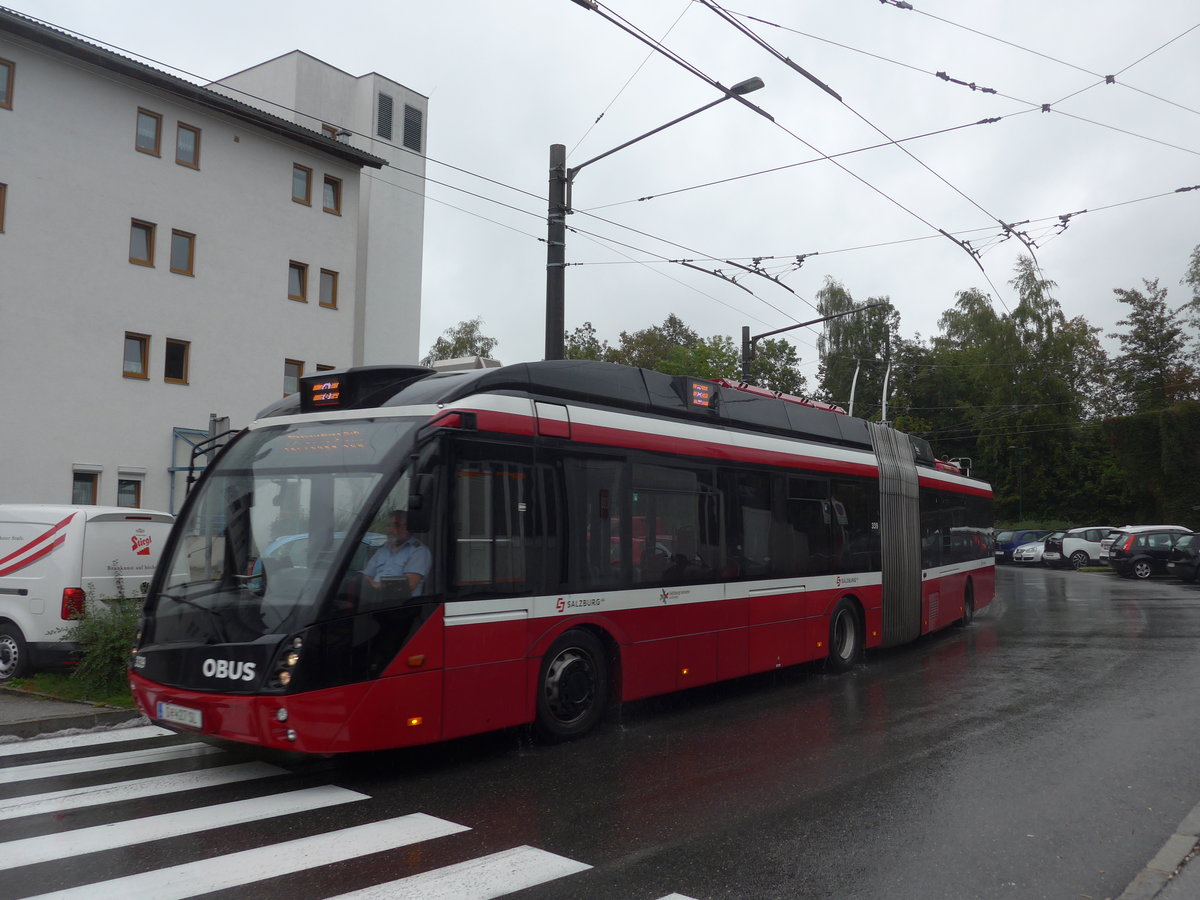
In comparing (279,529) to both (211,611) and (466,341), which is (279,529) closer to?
(211,611)

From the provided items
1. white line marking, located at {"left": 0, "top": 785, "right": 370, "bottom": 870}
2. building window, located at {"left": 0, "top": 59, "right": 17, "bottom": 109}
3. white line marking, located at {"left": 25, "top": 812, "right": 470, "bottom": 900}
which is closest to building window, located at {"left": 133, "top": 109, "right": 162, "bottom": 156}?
building window, located at {"left": 0, "top": 59, "right": 17, "bottom": 109}

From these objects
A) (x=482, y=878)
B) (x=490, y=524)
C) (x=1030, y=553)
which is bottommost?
(x=482, y=878)

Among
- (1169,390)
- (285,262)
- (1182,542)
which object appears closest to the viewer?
(285,262)

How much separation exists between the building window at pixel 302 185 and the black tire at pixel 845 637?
21.0 m

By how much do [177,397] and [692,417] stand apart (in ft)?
59.8

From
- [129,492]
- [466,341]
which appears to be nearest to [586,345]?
[466,341]

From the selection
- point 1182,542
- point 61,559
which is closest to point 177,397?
point 61,559

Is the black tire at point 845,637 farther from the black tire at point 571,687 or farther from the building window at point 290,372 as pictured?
the building window at point 290,372

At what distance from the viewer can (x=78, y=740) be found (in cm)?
816

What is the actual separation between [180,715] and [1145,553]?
110 feet

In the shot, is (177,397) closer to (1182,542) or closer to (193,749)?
(193,749)

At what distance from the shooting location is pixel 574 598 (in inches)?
310

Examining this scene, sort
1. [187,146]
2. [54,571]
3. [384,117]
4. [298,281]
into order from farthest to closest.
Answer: [384,117]
[298,281]
[187,146]
[54,571]

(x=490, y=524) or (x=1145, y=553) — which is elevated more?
(x=490, y=524)
